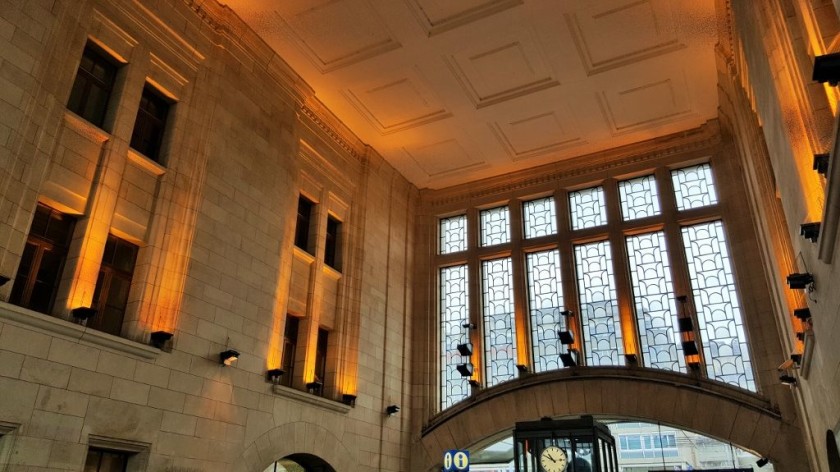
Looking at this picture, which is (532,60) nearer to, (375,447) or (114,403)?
(375,447)

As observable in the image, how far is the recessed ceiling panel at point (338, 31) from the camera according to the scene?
37.0ft

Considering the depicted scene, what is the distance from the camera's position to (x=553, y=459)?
1034cm

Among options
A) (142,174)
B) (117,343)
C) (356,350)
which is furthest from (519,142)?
(117,343)

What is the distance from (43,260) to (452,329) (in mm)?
9692

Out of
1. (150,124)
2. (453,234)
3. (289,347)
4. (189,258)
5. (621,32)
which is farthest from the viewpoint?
(453,234)

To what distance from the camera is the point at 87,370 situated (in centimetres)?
776

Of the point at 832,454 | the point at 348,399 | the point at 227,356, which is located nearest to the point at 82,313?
the point at 227,356

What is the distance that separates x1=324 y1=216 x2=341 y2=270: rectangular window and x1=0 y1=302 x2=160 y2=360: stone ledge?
5.58 m

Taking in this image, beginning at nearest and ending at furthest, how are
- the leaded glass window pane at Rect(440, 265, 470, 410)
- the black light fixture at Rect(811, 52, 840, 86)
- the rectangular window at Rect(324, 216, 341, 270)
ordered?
the black light fixture at Rect(811, 52, 840, 86), the rectangular window at Rect(324, 216, 341, 270), the leaded glass window pane at Rect(440, 265, 470, 410)

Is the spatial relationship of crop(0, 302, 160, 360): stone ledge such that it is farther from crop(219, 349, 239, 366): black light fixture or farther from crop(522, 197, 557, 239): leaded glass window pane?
crop(522, 197, 557, 239): leaded glass window pane

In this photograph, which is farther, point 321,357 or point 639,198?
point 639,198

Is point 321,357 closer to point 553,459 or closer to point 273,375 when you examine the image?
point 273,375

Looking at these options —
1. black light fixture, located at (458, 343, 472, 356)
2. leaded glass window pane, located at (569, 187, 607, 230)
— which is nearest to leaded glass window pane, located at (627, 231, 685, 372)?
leaded glass window pane, located at (569, 187, 607, 230)

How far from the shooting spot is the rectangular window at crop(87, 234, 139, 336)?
8.48 metres
